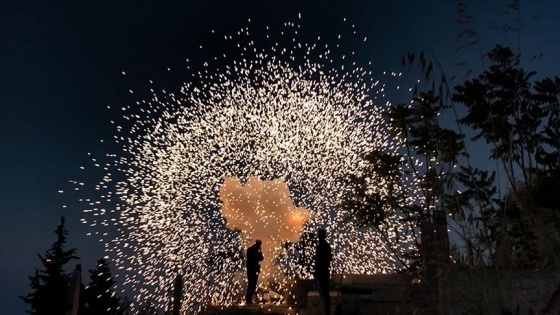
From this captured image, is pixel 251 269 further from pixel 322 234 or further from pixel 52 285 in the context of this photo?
pixel 52 285

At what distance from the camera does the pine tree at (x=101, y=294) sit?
26.1 meters

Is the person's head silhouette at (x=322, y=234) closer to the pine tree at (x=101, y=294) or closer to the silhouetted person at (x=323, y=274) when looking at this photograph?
the silhouetted person at (x=323, y=274)

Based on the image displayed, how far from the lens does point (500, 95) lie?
15555 mm

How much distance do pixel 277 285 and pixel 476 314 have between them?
13292mm

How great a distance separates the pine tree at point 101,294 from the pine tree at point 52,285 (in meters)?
1.43

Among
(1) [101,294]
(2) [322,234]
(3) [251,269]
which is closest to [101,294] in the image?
(1) [101,294]

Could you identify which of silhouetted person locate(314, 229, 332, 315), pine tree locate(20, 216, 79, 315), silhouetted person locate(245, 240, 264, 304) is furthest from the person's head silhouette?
pine tree locate(20, 216, 79, 315)

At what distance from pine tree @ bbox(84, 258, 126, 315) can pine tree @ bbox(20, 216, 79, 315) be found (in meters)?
1.43

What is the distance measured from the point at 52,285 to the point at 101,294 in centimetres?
255

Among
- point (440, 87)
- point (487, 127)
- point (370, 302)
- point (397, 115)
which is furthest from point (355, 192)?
point (440, 87)

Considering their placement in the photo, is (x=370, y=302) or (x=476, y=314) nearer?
(x=476, y=314)

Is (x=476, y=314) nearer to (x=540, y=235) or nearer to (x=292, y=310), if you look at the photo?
(x=540, y=235)

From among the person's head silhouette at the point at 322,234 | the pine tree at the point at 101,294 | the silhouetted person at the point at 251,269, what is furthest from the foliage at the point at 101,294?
the person's head silhouette at the point at 322,234

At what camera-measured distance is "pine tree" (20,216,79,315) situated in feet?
80.4
